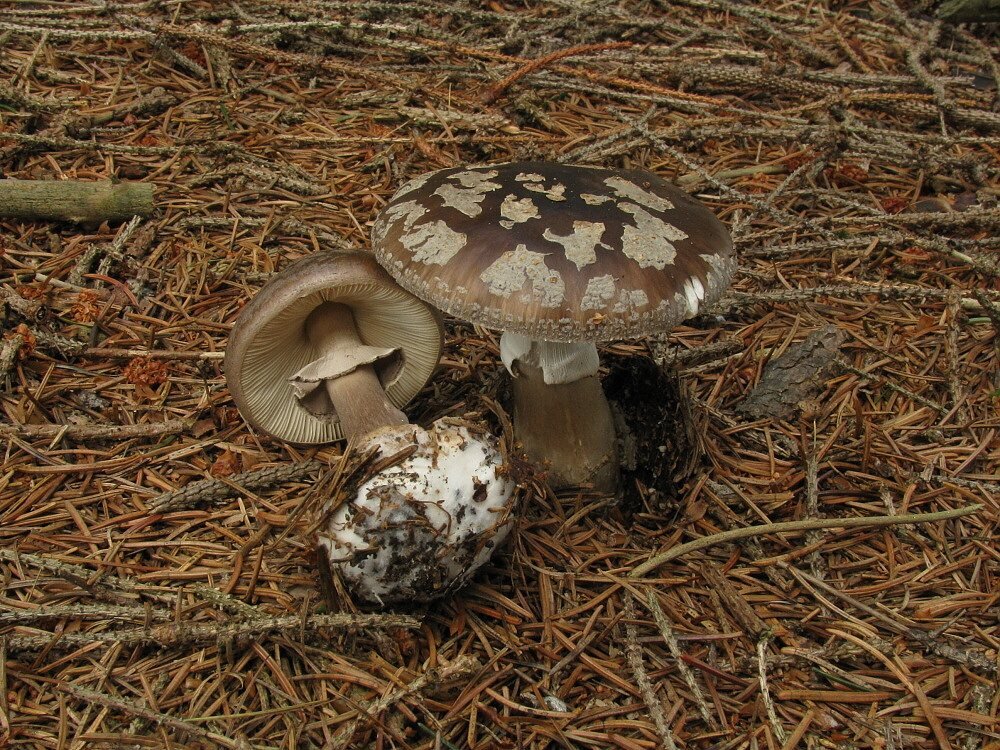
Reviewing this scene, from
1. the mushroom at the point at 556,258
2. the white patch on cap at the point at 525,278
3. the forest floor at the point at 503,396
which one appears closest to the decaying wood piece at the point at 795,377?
the forest floor at the point at 503,396

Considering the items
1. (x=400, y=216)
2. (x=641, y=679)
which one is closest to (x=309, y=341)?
(x=400, y=216)

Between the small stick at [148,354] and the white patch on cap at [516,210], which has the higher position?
the white patch on cap at [516,210]

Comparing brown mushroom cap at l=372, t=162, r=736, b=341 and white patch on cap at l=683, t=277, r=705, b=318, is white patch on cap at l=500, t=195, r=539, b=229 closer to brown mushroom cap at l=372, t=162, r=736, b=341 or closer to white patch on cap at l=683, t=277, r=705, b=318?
brown mushroom cap at l=372, t=162, r=736, b=341

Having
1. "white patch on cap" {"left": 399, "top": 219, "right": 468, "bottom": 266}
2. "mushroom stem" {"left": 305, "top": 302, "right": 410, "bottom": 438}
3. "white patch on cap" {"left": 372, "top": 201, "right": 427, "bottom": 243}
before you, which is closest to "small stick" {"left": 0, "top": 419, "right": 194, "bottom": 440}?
"mushroom stem" {"left": 305, "top": 302, "right": 410, "bottom": 438}

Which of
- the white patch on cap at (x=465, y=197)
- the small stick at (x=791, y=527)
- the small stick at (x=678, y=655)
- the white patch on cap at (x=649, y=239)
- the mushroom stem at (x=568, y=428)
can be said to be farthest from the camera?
the mushroom stem at (x=568, y=428)

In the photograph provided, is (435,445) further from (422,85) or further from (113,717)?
(422,85)

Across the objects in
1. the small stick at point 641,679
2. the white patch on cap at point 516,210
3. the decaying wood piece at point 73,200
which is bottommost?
the small stick at point 641,679

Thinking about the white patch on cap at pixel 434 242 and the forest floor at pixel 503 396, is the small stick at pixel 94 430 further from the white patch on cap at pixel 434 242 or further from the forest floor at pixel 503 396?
the white patch on cap at pixel 434 242
